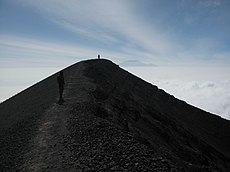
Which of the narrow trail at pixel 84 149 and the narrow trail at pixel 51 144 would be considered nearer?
the narrow trail at pixel 84 149

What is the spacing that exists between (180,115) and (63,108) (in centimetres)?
5038

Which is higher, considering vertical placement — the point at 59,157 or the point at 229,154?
the point at 59,157

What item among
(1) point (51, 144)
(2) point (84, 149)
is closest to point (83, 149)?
(2) point (84, 149)

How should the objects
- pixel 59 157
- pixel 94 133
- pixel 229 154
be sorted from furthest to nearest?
pixel 229 154, pixel 94 133, pixel 59 157

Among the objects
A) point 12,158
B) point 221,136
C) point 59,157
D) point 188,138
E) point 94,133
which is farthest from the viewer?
point 221,136

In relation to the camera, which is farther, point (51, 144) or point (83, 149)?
point (51, 144)

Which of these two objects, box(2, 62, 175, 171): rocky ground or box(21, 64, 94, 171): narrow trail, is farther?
box(21, 64, 94, 171): narrow trail

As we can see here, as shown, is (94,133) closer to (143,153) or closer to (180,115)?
(143,153)

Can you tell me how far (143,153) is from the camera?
51.6 feet

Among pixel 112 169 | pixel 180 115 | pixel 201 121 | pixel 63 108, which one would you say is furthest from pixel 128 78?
pixel 112 169

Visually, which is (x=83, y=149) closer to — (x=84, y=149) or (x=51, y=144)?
(x=84, y=149)

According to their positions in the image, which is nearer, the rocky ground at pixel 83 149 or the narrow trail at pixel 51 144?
the rocky ground at pixel 83 149

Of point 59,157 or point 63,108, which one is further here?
point 63,108

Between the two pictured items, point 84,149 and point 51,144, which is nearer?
point 84,149
